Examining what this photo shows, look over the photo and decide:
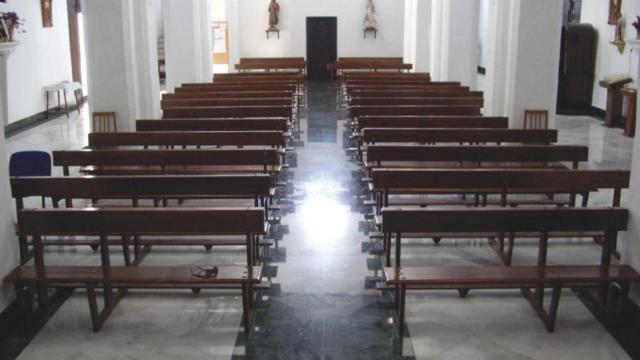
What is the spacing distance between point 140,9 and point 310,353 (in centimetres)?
739

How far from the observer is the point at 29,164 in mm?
6375

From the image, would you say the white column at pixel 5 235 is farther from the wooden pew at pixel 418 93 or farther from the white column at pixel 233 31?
the white column at pixel 233 31

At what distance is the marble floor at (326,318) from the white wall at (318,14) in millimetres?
16671

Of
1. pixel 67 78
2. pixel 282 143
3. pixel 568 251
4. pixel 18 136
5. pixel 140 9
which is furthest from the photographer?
pixel 67 78

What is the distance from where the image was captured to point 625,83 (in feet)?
41.3

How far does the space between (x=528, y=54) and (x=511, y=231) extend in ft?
18.3

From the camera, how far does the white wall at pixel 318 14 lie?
22.3m

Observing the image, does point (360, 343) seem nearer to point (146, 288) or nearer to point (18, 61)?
point (146, 288)

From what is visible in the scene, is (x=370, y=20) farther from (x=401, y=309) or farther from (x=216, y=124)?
(x=401, y=309)

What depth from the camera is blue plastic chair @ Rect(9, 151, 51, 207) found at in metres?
6.34

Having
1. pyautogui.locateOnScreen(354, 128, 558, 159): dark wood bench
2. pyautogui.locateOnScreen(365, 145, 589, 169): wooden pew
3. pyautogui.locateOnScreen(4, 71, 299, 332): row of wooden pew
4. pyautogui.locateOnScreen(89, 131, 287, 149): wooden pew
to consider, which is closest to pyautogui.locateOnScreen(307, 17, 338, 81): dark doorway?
pyautogui.locateOnScreen(354, 128, 558, 159): dark wood bench

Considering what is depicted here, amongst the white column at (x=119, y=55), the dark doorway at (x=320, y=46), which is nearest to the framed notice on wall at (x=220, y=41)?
the dark doorway at (x=320, y=46)

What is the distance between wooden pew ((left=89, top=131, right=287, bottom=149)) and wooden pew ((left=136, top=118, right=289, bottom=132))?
82cm

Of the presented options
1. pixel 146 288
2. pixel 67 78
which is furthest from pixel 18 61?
pixel 146 288
